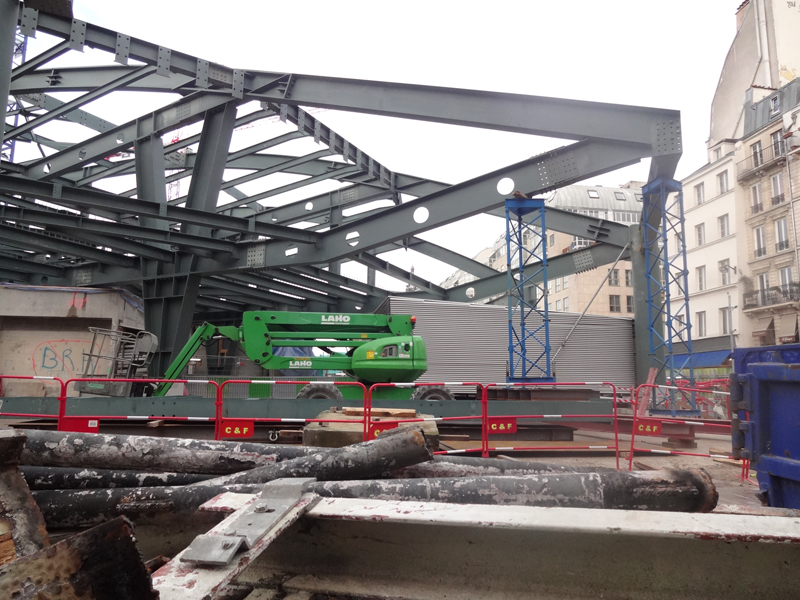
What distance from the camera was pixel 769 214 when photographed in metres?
37.4

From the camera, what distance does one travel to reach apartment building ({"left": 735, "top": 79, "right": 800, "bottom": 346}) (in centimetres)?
3522

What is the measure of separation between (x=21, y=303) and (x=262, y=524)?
58.8 feet

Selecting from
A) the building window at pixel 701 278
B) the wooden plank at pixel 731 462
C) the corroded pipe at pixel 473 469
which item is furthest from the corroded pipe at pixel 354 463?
the building window at pixel 701 278

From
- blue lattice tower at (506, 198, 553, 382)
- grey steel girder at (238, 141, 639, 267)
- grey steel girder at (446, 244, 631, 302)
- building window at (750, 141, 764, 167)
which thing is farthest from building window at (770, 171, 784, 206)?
grey steel girder at (238, 141, 639, 267)

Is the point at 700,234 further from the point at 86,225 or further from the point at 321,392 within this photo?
the point at 86,225

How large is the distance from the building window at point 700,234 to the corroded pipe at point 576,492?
4672cm

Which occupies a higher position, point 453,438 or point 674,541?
point 674,541

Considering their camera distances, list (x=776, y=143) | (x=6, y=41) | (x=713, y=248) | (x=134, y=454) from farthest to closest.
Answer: (x=713, y=248), (x=776, y=143), (x=6, y=41), (x=134, y=454)

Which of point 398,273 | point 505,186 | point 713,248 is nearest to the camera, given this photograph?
point 505,186

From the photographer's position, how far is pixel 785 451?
450 cm

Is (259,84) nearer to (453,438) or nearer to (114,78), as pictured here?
(114,78)

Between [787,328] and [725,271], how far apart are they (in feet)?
22.1

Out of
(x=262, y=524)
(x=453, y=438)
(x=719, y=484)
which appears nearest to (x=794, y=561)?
(x=262, y=524)

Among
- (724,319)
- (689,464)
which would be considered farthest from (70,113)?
(724,319)
